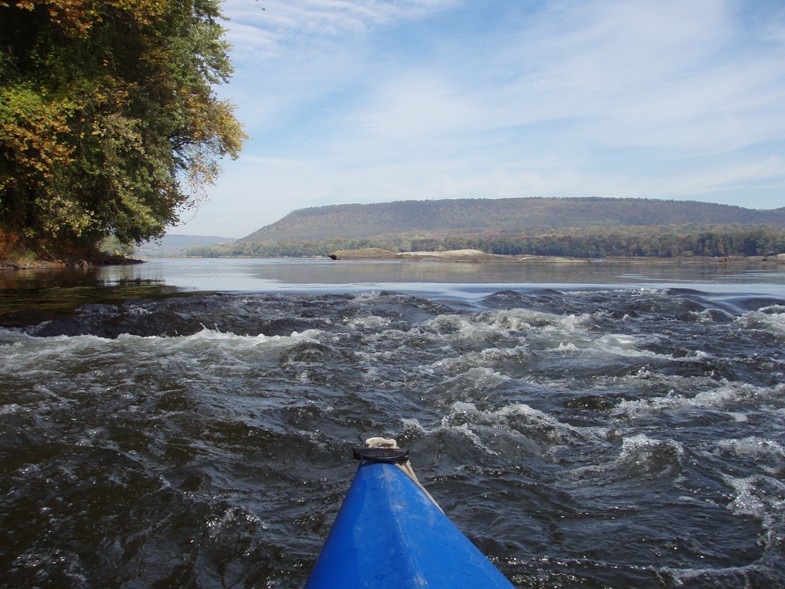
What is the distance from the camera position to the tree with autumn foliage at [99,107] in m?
13.2

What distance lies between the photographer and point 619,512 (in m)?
4.04

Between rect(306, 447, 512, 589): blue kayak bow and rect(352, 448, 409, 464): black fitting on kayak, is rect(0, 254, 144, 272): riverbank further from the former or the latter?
rect(306, 447, 512, 589): blue kayak bow

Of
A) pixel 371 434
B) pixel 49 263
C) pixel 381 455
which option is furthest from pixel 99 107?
pixel 49 263

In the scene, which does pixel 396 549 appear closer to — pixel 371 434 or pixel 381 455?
pixel 381 455

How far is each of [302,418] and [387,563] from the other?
14.1 ft

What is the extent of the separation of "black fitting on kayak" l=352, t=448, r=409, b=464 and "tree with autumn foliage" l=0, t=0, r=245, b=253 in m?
Result: 13.2

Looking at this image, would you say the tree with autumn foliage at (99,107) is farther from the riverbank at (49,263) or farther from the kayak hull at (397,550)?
the kayak hull at (397,550)

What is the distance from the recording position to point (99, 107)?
15.9 meters

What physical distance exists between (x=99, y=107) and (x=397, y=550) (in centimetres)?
1773

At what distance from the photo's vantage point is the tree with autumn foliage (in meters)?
13.2

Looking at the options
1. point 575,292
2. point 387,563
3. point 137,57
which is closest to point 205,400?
point 387,563

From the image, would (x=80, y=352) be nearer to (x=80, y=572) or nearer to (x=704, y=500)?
(x=80, y=572)

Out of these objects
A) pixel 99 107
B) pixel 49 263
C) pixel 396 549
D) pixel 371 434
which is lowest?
pixel 371 434

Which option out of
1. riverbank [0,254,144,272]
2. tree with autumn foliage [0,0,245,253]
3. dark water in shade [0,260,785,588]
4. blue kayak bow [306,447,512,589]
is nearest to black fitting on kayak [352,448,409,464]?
blue kayak bow [306,447,512,589]
